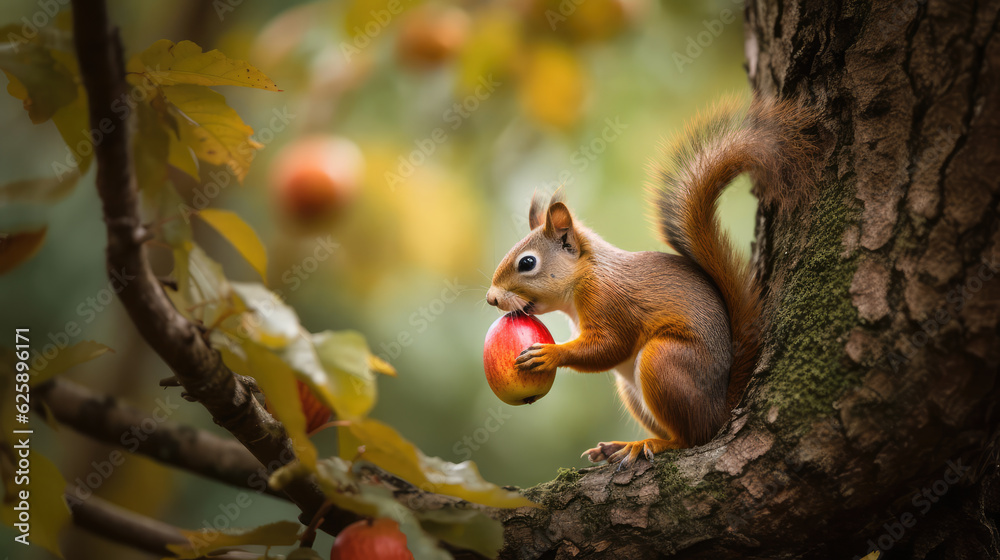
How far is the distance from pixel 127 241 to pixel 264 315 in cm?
17

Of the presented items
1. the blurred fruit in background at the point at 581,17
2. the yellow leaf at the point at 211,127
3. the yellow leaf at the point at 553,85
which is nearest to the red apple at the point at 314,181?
the yellow leaf at the point at 553,85

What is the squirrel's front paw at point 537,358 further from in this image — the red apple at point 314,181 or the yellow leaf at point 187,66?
the red apple at point 314,181

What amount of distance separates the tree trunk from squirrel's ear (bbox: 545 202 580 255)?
0.59 m

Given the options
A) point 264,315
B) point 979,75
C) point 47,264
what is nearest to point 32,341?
point 47,264

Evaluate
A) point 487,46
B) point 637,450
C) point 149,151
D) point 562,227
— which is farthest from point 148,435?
point 487,46

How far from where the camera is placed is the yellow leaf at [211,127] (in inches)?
36.8

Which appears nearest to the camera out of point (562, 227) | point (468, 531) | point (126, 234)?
point (126, 234)

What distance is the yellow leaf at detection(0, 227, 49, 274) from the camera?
814 mm

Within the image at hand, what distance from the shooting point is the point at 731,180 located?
151cm

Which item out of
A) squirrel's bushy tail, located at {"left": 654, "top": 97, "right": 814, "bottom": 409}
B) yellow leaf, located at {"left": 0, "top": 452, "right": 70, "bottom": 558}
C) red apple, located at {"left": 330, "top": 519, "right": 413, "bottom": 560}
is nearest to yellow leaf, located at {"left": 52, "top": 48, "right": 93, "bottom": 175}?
yellow leaf, located at {"left": 0, "top": 452, "right": 70, "bottom": 558}

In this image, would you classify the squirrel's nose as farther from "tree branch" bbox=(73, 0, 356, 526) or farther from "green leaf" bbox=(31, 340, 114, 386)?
"green leaf" bbox=(31, 340, 114, 386)

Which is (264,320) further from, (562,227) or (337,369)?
(562,227)

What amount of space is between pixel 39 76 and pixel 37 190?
0.14m

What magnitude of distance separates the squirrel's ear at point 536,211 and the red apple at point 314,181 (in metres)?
0.78
